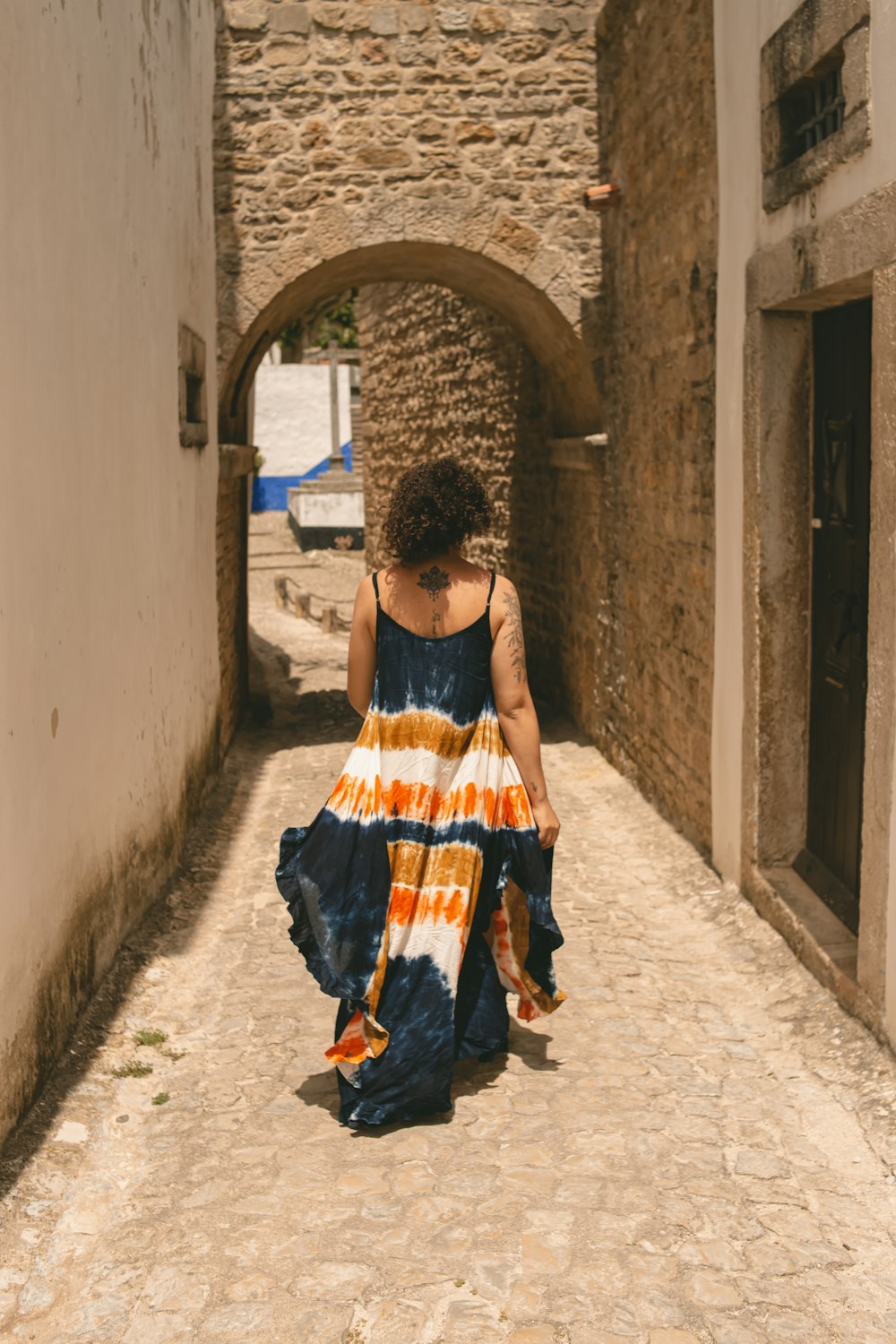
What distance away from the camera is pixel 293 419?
3678 cm

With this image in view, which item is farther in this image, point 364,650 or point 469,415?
point 469,415

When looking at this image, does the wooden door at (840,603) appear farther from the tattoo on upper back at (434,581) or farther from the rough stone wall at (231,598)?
the rough stone wall at (231,598)

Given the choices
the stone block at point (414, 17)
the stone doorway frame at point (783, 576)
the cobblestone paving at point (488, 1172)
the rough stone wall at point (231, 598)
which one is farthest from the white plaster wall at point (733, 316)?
the rough stone wall at point (231, 598)

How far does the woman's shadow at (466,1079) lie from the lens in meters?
3.70

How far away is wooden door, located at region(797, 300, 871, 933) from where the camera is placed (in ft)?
14.9

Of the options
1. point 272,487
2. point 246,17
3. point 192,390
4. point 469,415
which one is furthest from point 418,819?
point 272,487

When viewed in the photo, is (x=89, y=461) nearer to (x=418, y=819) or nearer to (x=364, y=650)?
(x=364, y=650)

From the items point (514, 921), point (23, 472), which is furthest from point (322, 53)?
point (514, 921)

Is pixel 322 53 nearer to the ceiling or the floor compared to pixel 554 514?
nearer to the ceiling

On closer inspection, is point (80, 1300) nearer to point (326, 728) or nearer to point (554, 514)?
point (326, 728)

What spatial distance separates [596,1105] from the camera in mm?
3793

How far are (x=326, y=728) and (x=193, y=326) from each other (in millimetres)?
3442

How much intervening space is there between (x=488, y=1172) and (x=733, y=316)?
338 centimetres

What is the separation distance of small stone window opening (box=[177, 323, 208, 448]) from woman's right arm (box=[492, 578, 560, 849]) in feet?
10.5
